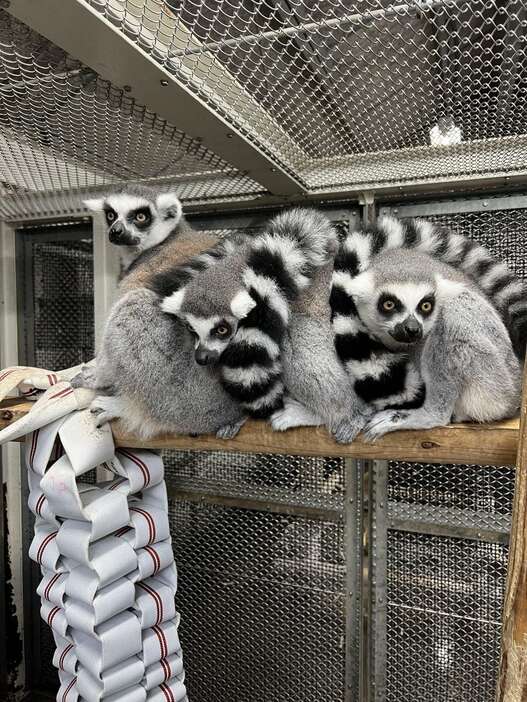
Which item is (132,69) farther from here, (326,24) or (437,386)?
(437,386)

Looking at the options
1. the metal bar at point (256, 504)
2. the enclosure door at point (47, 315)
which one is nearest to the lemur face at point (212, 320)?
the metal bar at point (256, 504)

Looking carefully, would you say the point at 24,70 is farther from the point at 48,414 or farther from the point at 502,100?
the point at 502,100

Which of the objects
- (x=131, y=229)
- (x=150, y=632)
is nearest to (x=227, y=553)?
(x=150, y=632)

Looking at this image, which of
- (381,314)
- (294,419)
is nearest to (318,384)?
(294,419)

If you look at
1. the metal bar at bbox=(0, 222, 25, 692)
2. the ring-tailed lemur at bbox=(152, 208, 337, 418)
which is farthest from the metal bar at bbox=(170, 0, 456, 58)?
the metal bar at bbox=(0, 222, 25, 692)

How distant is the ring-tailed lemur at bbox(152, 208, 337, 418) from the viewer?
1.18 metres

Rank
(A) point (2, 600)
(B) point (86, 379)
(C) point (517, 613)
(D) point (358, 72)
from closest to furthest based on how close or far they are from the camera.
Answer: (C) point (517, 613) < (D) point (358, 72) < (B) point (86, 379) < (A) point (2, 600)

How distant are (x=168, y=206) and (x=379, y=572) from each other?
1644mm

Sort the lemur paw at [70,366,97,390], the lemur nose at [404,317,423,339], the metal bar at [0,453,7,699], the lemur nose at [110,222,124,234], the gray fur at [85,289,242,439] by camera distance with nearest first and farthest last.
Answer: the lemur nose at [404,317,423,339]
the gray fur at [85,289,242,439]
the lemur paw at [70,366,97,390]
the lemur nose at [110,222,124,234]
the metal bar at [0,453,7,699]

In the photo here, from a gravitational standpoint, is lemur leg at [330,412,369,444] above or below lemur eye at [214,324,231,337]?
below

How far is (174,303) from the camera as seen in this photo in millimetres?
1243

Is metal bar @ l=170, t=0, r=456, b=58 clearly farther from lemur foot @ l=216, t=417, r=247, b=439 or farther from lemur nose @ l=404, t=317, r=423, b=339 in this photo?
lemur foot @ l=216, t=417, r=247, b=439

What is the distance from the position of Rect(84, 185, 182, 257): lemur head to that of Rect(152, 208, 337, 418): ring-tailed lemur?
57 centimetres

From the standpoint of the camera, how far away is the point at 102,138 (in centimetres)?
153
